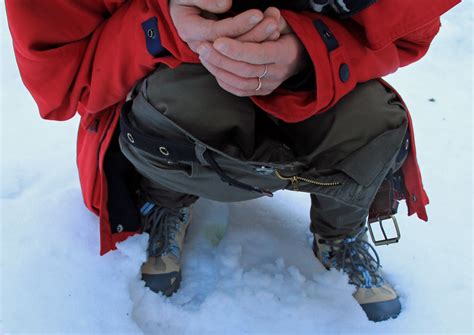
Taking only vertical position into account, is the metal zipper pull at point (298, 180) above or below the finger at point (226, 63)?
below

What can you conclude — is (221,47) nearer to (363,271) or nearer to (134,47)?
(134,47)

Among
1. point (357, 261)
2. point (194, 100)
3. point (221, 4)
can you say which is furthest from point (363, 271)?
point (221, 4)

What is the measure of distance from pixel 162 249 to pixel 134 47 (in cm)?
43

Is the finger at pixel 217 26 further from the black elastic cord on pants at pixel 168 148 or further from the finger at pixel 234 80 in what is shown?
the black elastic cord on pants at pixel 168 148

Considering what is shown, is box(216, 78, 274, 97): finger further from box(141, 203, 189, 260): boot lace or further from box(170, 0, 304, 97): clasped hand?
box(141, 203, 189, 260): boot lace

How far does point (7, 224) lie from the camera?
96 centimetres

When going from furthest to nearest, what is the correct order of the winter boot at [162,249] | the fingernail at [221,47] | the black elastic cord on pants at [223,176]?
the winter boot at [162,249]
the black elastic cord on pants at [223,176]
the fingernail at [221,47]

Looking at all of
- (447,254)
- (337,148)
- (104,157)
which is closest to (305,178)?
(337,148)

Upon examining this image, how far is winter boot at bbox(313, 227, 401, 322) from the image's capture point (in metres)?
1.00

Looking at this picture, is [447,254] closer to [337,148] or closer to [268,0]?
[337,148]

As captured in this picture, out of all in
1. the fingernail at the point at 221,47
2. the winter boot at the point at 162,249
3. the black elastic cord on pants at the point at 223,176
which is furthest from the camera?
the winter boot at the point at 162,249

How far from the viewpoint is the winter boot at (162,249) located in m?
0.99

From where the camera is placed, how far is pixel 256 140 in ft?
2.90

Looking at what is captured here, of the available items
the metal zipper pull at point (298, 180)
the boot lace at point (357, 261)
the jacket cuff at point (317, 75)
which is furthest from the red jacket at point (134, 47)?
the boot lace at point (357, 261)
